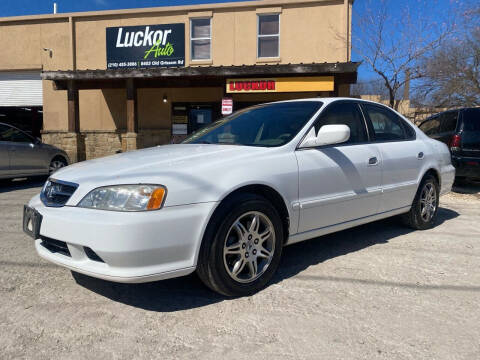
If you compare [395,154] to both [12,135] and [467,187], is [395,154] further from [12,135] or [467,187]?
[12,135]

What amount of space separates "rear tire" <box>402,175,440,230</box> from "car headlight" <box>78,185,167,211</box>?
3.22m

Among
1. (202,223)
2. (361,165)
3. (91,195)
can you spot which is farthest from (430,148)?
(91,195)

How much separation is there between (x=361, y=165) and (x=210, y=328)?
208 cm

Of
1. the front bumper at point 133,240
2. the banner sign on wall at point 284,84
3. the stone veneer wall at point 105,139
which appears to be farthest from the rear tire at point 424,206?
the stone veneer wall at point 105,139

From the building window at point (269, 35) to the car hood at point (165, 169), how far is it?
11.7 m

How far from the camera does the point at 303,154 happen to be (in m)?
3.11

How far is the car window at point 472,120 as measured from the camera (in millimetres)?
6941

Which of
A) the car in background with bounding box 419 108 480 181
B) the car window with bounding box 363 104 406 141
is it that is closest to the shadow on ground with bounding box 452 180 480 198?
the car in background with bounding box 419 108 480 181

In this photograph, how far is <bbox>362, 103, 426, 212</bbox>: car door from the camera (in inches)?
152

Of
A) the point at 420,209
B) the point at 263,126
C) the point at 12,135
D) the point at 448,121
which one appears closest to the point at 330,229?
the point at 263,126

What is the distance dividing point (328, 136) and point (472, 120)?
211 inches

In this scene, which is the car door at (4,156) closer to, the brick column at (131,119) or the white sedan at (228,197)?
the brick column at (131,119)

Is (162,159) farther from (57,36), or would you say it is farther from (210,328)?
(57,36)

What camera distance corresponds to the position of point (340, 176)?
334 cm
